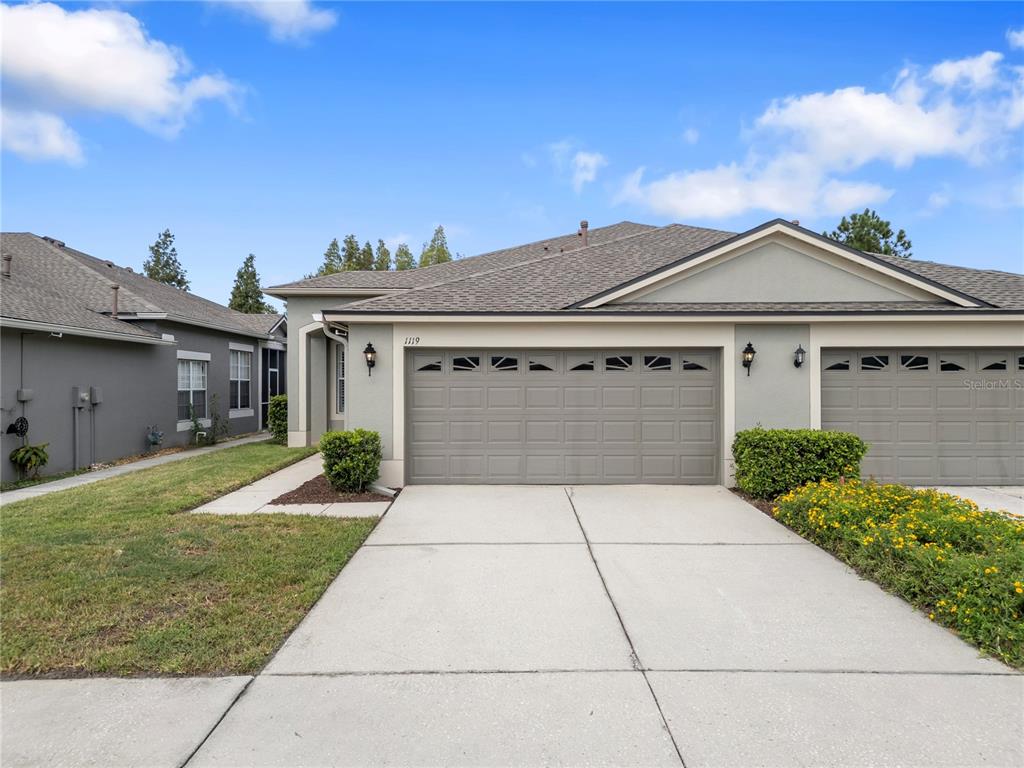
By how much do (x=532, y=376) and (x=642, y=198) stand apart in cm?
1866

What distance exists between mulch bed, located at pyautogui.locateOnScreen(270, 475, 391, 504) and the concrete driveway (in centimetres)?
252

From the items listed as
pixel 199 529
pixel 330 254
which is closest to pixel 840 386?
pixel 199 529

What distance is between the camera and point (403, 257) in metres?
37.9

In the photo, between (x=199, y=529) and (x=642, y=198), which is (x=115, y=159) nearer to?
(x=199, y=529)

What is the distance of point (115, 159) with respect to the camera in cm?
1341

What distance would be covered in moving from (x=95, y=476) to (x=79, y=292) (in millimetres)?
5521

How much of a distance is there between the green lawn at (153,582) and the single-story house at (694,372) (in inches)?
117

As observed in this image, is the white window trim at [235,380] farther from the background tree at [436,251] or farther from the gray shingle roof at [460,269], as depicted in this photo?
the background tree at [436,251]

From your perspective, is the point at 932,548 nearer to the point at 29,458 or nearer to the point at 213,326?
the point at 29,458

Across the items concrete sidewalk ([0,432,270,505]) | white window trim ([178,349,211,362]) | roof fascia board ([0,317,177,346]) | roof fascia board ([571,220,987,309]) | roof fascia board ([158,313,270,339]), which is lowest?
concrete sidewalk ([0,432,270,505])

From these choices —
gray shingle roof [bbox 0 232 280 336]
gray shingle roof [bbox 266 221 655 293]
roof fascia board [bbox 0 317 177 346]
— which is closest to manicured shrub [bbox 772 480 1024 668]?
gray shingle roof [bbox 266 221 655 293]

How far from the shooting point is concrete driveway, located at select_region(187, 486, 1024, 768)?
2.58 m

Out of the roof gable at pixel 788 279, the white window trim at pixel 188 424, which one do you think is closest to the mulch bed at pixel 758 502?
the roof gable at pixel 788 279

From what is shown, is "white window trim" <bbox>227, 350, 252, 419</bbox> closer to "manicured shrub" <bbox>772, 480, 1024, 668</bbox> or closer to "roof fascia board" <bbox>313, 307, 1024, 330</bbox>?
"roof fascia board" <bbox>313, 307, 1024, 330</bbox>
